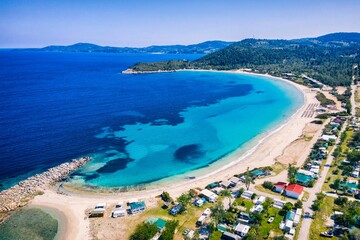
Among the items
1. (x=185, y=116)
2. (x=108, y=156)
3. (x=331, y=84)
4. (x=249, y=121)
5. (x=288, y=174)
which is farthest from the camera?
(x=331, y=84)

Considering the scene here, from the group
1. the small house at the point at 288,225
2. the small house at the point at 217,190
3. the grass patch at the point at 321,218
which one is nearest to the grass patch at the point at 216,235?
the small house at the point at 288,225

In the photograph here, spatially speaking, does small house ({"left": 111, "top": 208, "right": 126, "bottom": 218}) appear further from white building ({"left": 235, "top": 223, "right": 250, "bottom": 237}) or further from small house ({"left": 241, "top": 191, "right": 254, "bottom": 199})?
small house ({"left": 241, "top": 191, "right": 254, "bottom": 199})

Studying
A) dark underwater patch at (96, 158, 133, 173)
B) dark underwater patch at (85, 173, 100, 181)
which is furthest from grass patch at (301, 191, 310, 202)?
dark underwater patch at (85, 173, 100, 181)

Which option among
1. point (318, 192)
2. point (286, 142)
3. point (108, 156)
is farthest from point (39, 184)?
point (286, 142)

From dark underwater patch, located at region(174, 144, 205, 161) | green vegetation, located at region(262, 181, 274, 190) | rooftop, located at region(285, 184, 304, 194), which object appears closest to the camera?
rooftop, located at region(285, 184, 304, 194)

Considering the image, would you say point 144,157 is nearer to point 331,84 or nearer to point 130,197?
point 130,197

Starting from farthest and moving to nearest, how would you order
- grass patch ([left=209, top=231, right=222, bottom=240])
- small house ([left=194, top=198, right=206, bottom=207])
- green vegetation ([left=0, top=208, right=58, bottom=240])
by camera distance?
1. small house ([left=194, top=198, right=206, bottom=207])
2. green vegetation ([left=0, top=208, right=58, bottom=240])
3. grass patch ([left=209, top=231, right=222, bottom=240])

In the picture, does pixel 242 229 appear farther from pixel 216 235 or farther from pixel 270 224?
pixel 270 224

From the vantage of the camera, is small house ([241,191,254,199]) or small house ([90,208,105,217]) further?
small house ([241,191,254,199])
